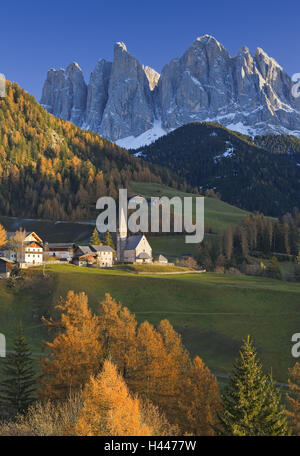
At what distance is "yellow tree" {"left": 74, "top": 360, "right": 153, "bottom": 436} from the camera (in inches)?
1029

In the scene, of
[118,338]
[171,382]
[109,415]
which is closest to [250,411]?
[171,382]

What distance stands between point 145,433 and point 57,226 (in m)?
161

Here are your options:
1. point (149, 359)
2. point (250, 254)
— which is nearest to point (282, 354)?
point (149, 359)

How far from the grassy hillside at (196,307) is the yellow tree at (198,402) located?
51.1ft

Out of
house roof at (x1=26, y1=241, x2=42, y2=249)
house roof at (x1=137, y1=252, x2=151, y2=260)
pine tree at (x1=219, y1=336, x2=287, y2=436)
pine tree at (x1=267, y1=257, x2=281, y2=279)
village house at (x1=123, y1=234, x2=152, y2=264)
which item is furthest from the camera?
village house at (x1=123, y1=234, x2=152, y2=264)

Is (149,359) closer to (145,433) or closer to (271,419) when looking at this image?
(271,419)

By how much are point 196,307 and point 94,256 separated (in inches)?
1796

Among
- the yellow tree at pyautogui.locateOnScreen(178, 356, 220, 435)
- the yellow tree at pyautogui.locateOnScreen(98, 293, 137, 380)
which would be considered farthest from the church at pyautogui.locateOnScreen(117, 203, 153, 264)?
the yellow tree at pyautogui.locateOnScreen(178, 356, 220, 435)

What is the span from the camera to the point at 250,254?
488 ft

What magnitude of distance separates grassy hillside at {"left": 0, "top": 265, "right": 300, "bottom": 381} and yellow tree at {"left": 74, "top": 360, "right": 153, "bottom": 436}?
100ft

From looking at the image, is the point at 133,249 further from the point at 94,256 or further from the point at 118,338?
the point at 118,338

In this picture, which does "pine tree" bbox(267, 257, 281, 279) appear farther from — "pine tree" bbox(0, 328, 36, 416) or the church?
"pine tree" bbox(0, 328, 36, 416)

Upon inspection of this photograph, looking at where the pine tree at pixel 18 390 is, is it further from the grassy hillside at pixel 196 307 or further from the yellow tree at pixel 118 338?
the grassy hillside at pixel 196 307

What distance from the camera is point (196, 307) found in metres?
76.2
